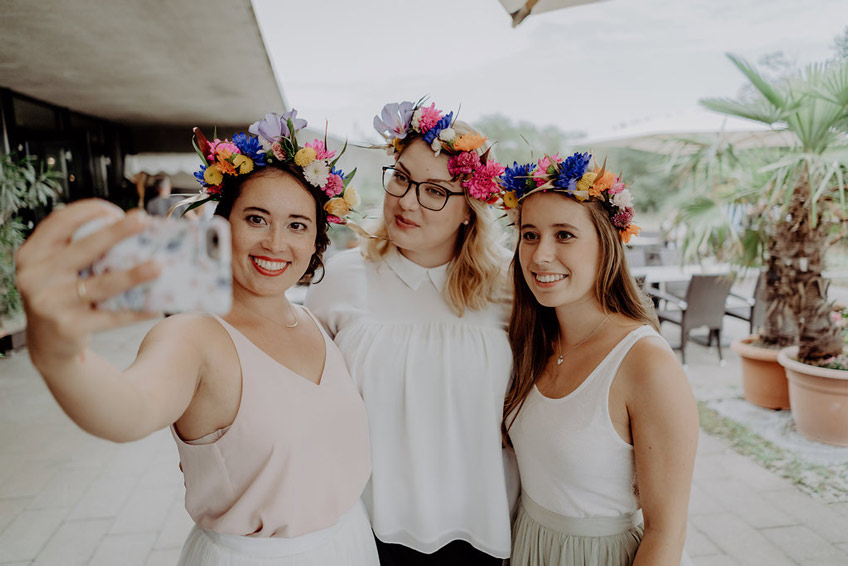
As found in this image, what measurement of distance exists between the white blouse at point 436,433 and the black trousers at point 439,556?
0.06m

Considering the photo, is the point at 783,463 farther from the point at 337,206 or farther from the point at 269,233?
the point at 269,233

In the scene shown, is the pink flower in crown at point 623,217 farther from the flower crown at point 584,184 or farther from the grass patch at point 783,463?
the grass patch at point 783,463

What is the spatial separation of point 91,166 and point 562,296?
12789mm

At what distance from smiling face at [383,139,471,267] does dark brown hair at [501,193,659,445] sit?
28 cm

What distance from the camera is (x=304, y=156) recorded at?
56.7 inches

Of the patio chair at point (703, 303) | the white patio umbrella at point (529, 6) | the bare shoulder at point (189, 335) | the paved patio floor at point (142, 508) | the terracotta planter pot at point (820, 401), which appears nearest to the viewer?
the bare shoulder at point (189, 335)

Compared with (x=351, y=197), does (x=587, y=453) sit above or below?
below

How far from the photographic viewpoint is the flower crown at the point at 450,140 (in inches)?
73.8

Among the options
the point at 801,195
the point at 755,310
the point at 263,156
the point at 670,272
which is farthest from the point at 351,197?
the point at 670,272

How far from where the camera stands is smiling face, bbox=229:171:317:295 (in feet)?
4.44

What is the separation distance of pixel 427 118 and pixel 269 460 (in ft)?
4.05

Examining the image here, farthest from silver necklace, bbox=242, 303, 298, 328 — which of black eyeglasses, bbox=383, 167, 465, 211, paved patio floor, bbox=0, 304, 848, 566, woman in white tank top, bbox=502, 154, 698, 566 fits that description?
paved patio floor, bbox=0, 304, 848, 566

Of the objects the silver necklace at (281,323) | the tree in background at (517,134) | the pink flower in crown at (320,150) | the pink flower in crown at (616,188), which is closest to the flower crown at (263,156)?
the pink flower in crown at (320,150)

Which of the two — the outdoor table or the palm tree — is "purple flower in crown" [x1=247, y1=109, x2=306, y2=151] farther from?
the outdoor table
